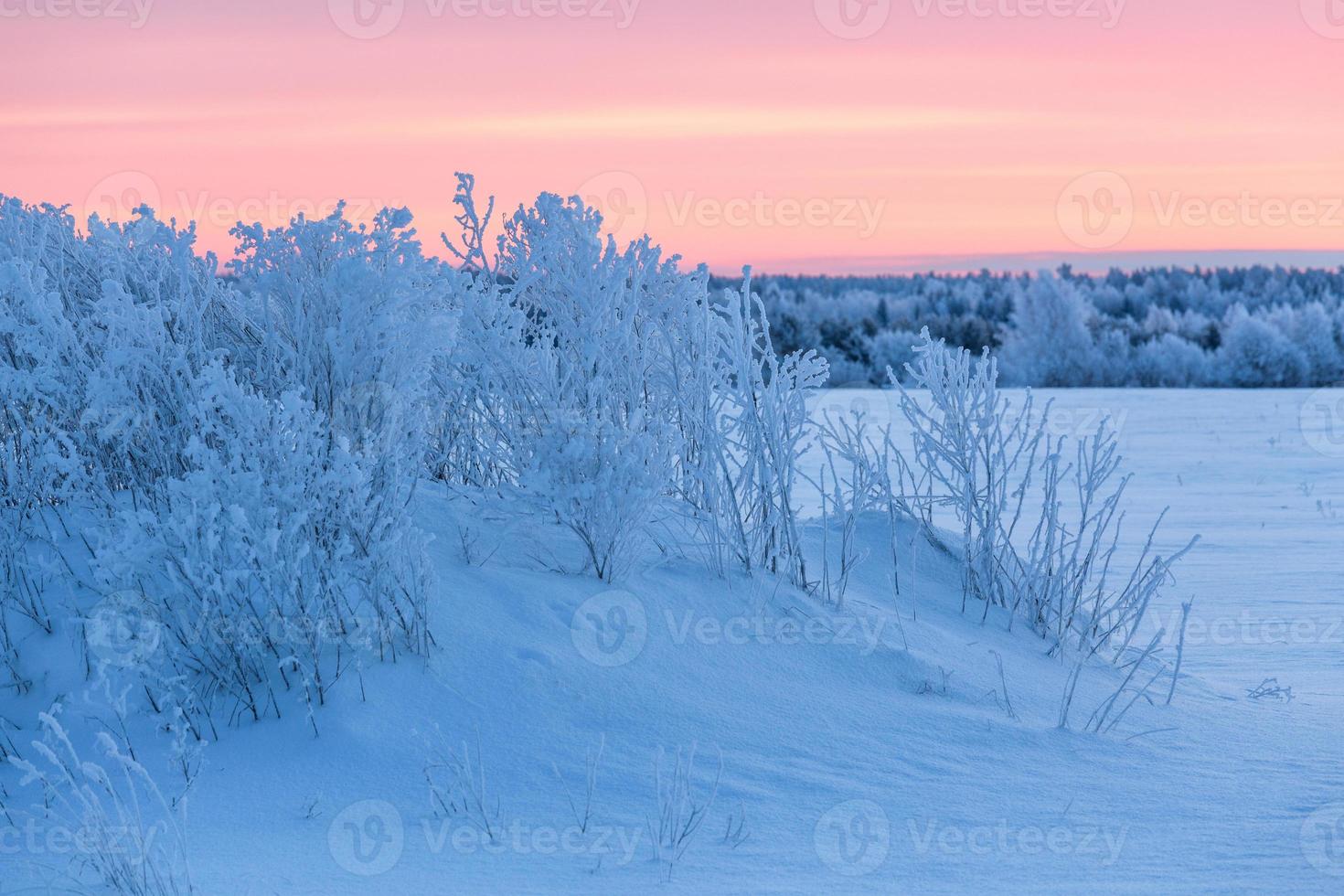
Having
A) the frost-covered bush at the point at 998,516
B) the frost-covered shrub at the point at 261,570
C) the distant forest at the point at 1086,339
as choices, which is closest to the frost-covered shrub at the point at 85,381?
the frost-covered shrub at the point at 261,570

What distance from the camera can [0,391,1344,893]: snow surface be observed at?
12.4 feet

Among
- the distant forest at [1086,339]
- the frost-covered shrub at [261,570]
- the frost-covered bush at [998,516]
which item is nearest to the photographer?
the frost-covered shrub at [261,570]

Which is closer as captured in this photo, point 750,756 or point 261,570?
point 750,756

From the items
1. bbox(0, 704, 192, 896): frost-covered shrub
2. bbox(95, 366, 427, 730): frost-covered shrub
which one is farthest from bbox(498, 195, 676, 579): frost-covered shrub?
bbox(0, 704, 192, 896): frost-covered shrub

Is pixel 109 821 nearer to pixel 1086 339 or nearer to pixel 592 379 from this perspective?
pixel 592 379

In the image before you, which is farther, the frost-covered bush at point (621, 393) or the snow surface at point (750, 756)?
the frost-covered bush at point (621, 393)

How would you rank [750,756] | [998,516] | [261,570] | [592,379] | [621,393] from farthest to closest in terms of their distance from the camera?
[998,516] < [621,393] < [592,379] < [261,570] < [750,756]

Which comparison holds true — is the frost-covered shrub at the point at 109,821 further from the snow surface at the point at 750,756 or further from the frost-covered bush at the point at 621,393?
the frost-covered bush at the point at 621,393

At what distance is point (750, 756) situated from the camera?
450cm

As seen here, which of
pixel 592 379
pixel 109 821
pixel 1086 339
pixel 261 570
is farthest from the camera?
pixel 1086 339

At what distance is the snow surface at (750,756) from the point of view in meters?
3.78

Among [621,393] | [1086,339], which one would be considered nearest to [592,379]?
[621,393]

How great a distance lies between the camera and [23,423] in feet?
18.9

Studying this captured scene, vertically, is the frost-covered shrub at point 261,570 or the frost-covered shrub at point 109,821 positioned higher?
the frost-covered shrub at point 261,570
